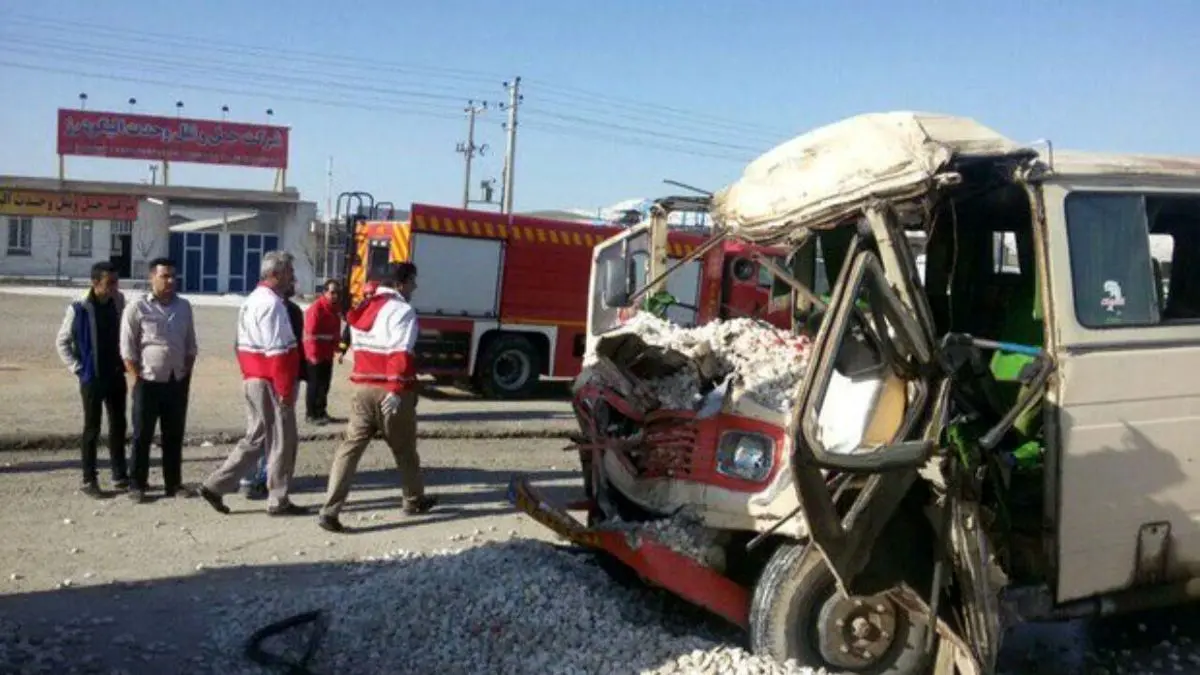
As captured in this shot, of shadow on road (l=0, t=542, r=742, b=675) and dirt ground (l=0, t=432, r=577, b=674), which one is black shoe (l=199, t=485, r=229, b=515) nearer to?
dirt ground (l=0, t=432, r=577, b=674)

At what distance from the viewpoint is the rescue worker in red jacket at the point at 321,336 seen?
1225 cm

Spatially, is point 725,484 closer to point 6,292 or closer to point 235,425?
point 235,425

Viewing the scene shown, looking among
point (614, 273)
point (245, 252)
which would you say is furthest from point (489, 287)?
point (245, 252)

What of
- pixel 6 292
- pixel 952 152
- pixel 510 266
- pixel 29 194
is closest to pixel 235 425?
pixel 510 266

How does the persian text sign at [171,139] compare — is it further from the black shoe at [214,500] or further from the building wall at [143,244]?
the black shoe at [214,500]

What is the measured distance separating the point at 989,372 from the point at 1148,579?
3.75 feet

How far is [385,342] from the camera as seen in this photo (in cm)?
798

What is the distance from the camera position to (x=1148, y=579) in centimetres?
519

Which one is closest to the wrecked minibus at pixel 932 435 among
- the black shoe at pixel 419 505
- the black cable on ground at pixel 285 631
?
the black cable on ground at pixel 285 631

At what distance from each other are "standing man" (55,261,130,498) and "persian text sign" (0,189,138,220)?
119ft

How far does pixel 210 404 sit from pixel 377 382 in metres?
6.60

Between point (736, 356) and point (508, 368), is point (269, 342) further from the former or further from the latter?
point (508, 368)

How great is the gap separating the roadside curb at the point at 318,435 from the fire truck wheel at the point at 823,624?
5420mm

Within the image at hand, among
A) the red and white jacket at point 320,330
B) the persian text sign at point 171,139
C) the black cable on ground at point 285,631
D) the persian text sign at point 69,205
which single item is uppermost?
the persian text sign at point 171,139
